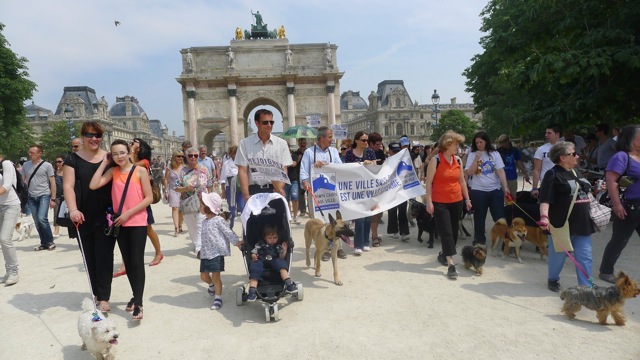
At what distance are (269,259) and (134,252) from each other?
162cm

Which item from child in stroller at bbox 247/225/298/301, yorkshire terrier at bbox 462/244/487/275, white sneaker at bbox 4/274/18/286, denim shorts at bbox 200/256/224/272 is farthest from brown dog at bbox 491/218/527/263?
white sneaker at bbox 4/274/18/286

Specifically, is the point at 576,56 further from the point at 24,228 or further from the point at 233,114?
the point at 233,114

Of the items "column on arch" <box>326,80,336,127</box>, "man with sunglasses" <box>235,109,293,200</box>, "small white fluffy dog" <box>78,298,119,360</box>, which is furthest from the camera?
"column on arch" <box>326,80,336,127</box>

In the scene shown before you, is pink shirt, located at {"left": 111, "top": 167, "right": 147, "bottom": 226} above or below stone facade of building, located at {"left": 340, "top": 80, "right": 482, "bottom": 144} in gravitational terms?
below

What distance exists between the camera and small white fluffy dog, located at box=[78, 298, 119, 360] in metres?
3.46

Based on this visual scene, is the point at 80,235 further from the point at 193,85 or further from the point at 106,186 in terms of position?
the point at 193,85

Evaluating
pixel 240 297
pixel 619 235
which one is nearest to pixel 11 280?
pixel 240 297

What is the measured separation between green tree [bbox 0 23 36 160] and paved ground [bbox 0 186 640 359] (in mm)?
30259

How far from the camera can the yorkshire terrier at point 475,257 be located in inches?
229

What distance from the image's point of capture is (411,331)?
4137 mm

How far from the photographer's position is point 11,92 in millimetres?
29219

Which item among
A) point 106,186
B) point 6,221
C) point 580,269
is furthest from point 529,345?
point 6,221

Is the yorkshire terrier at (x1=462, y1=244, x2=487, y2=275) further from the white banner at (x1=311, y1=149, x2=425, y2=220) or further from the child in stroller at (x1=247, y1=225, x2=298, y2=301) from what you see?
the child in stroller at (x1=247, y1=225, x2=298, y2=301)

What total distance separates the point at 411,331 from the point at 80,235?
4057 mm
